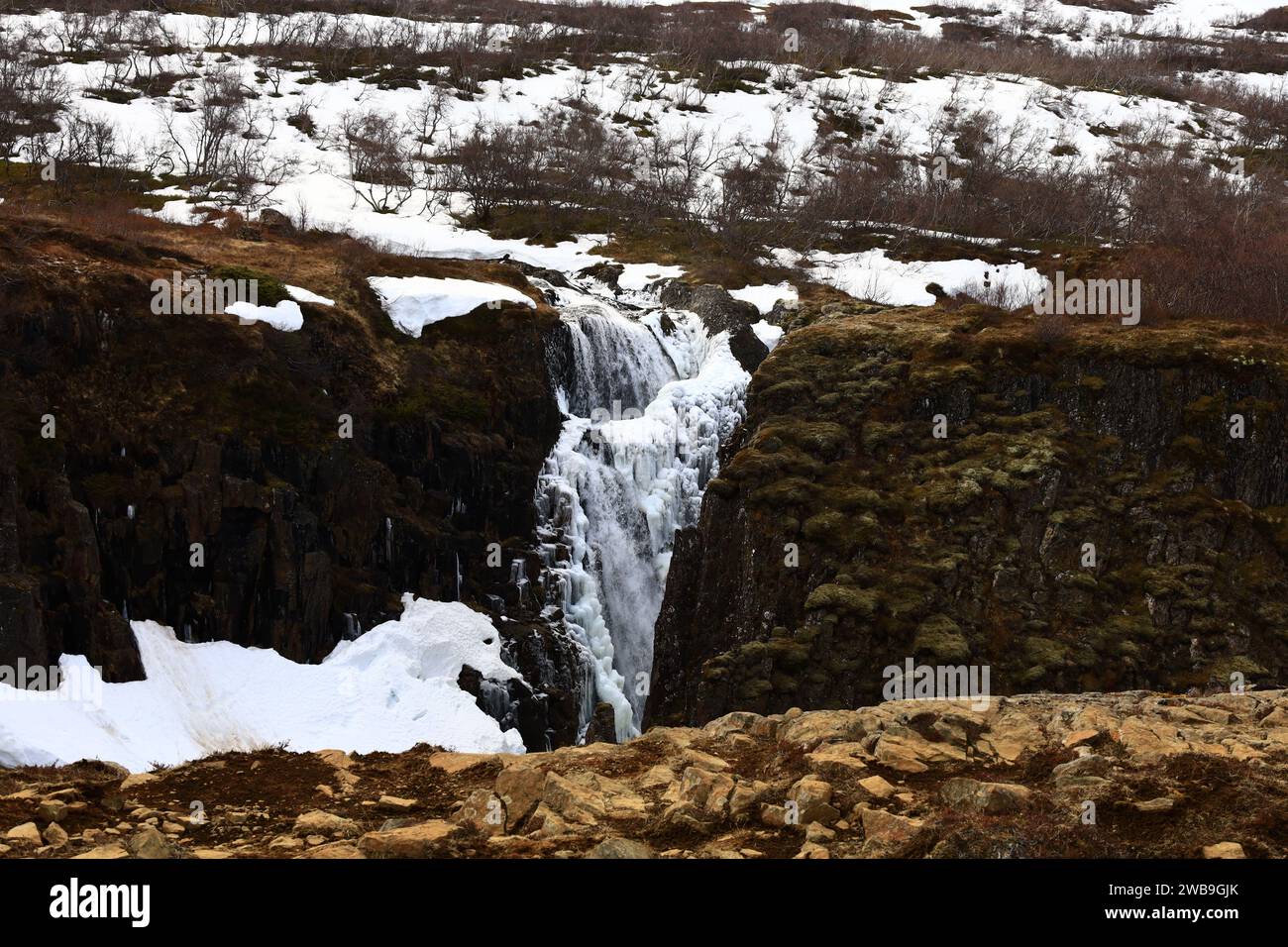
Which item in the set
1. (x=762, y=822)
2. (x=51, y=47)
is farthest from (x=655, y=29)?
(x=762, y=822)

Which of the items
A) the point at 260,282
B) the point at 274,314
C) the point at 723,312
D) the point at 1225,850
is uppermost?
the point at 723,312

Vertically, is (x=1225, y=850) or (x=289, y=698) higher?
(x=1225, y=850)

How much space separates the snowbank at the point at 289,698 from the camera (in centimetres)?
1997

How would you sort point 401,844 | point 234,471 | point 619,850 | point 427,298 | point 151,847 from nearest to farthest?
point 151,847 → point 619,850 → point 401,844 → point 234,471 → point 427,298

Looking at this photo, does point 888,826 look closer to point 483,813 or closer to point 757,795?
point 757,795

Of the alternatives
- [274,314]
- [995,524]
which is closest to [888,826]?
Answer: [995,524]

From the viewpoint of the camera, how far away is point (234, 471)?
24766 millimetres

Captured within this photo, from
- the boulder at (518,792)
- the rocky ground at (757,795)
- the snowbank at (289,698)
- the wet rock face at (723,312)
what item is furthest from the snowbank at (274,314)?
the boulder at (518,792)

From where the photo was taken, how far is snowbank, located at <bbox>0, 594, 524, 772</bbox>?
1997 cm

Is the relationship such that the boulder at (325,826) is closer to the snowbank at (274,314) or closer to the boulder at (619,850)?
the boulder at (619,850)

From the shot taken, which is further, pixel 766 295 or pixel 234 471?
pixel 766 295

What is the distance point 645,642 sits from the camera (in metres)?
27.2

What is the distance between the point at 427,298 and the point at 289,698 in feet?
42.7
